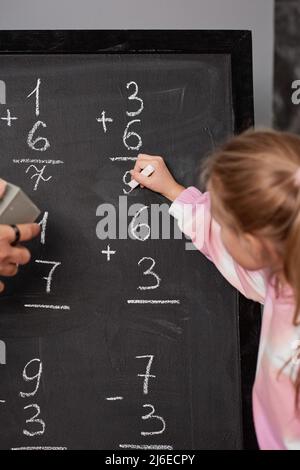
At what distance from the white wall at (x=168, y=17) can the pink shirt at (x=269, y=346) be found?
52 cm

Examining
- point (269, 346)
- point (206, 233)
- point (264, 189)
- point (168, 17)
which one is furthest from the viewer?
point (168, 17)

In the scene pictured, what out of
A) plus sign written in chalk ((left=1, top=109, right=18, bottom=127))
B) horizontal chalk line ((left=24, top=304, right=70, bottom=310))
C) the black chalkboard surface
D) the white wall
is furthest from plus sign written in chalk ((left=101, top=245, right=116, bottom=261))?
the white wall

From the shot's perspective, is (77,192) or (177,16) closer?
(77,192)

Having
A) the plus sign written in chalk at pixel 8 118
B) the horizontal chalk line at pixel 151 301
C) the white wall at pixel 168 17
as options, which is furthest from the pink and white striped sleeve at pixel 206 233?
the white wall at pixel 168 17

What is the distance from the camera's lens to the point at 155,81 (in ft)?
4.25

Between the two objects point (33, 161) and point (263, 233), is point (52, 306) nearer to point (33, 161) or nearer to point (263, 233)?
point (33, 161)

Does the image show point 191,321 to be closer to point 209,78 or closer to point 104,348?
point 104,348

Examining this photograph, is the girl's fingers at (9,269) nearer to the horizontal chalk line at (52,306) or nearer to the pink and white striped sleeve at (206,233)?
the horizontal chalk line at (52,306)

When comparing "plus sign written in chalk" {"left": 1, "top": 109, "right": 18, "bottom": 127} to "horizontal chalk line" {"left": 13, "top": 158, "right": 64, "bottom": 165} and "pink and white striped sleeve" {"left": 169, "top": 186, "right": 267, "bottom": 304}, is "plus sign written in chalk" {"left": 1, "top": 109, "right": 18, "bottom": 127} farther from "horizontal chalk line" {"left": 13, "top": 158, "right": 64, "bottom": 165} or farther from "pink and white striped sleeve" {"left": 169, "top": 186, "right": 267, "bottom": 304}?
"pink and white striped sleeve" {"left": 169, "top": 186, "right": 267, "bottom": 304}

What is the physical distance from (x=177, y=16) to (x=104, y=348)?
0.89 m

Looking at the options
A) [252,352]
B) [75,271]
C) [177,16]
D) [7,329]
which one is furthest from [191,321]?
[177,16]

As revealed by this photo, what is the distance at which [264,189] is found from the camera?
0.98 metres

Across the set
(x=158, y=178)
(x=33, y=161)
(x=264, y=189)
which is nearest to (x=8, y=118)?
(x=33, y=161)

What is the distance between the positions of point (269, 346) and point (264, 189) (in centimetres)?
31
